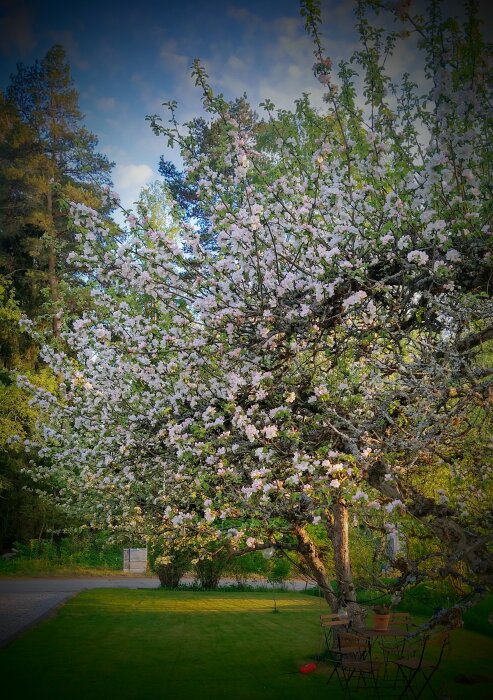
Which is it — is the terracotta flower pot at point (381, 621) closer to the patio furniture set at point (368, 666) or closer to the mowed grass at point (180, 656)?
the patio furniture set at point (368, 666)

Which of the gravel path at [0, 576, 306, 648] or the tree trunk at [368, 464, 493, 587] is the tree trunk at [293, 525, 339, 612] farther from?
the gravel path at [0, 576, 306, 648]

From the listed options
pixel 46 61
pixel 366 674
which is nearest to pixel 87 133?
pixel 46 61

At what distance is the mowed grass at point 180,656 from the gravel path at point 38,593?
1.35 feet

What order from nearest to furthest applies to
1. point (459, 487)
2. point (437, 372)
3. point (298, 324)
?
1. point (437, 372)
2. point (298, 324)
3. point (459, 487)

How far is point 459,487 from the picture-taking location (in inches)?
452

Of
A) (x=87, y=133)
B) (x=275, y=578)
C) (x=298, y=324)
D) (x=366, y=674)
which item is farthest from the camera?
(x=87, y=133)

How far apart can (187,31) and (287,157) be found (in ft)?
6.84

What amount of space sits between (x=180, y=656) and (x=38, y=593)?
996 centimetres

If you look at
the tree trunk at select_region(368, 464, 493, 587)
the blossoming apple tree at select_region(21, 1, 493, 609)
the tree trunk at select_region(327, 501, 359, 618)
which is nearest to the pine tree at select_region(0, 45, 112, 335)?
the tree trunk at select_region(327, 501, 359, 618)

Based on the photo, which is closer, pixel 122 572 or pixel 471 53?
pixel 471 53

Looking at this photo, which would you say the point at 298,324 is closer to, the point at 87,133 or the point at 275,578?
the point at 275,578

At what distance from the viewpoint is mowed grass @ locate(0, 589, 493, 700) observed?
8.80 meters

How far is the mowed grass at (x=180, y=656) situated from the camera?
880cm

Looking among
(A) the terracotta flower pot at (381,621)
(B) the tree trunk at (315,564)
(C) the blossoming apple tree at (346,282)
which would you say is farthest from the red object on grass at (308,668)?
(C) the blossoming apple tree at (346,282)
